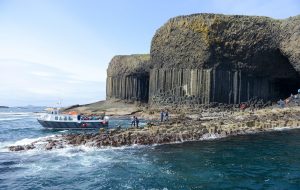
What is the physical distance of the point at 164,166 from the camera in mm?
26359

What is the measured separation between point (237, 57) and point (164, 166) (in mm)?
42195

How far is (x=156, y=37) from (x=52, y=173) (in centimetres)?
5317

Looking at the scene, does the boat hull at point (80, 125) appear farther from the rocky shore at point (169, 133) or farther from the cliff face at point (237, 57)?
the cliff face at point (237, 57)

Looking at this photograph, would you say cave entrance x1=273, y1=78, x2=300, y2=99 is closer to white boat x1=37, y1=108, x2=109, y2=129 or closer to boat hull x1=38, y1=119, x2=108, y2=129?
white boat x1=37, y1=108, x2=109, y2=129

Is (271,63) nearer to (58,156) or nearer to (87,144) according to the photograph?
(87,144)

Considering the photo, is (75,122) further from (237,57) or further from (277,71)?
(277,71)

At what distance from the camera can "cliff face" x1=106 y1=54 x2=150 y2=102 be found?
87.4 meters

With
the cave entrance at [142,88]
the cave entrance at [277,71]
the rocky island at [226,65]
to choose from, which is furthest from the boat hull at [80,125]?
the cave entrance at [142,88]


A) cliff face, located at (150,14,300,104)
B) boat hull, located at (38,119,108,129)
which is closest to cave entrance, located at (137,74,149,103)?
cliff face, located at (150,14,300,104)

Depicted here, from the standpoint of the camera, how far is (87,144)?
117 ft

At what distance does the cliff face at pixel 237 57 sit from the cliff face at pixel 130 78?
20.7m

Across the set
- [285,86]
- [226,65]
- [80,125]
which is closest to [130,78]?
[226,65]

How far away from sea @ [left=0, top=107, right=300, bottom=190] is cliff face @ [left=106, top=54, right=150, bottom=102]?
51517 mm

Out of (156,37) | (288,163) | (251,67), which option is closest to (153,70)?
(156,37)
